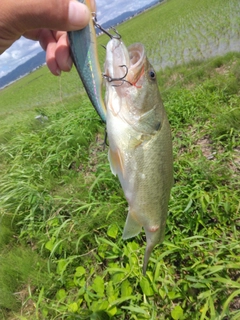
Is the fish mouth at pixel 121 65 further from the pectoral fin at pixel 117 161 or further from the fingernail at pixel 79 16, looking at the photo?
the pectoral fin at pixel 117 161

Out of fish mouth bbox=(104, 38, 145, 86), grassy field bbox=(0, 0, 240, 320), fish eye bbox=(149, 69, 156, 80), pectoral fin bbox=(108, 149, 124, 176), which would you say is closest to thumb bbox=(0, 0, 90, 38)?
fish mouth bbox=(104, 38, 145, 86)

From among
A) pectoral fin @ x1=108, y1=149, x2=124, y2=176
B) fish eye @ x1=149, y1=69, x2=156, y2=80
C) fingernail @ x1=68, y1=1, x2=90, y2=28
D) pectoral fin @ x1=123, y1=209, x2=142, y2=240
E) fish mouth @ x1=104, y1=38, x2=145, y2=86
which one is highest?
fingernail @ x1=68, y1=1, x2=90, y2=28

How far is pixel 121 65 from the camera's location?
5.00ft

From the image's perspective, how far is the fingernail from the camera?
4.99ft

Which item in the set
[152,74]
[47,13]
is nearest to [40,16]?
[47,13]

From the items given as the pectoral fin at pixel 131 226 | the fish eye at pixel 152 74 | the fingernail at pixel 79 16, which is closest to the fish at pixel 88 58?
the fingernail at pixel 79 16

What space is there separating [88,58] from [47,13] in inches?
18.5

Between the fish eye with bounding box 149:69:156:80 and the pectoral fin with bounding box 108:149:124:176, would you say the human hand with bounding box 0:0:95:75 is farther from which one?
the pectoral fin with bounding box 108:149:124:176

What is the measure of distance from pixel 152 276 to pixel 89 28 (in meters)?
2.12

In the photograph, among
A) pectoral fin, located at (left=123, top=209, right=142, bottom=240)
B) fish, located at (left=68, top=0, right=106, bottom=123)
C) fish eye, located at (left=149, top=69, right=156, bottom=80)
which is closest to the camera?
fish, located at (left=68, top=0, right=106, bottom=123)

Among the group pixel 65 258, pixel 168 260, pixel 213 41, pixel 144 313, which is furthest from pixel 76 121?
pixel 213 41

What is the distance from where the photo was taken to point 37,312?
Result: 256 cm

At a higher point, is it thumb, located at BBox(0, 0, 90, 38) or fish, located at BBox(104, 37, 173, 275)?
thumb, located at BBox(0, 0, 90, 38)

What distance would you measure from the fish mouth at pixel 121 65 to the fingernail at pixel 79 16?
0.63ft
